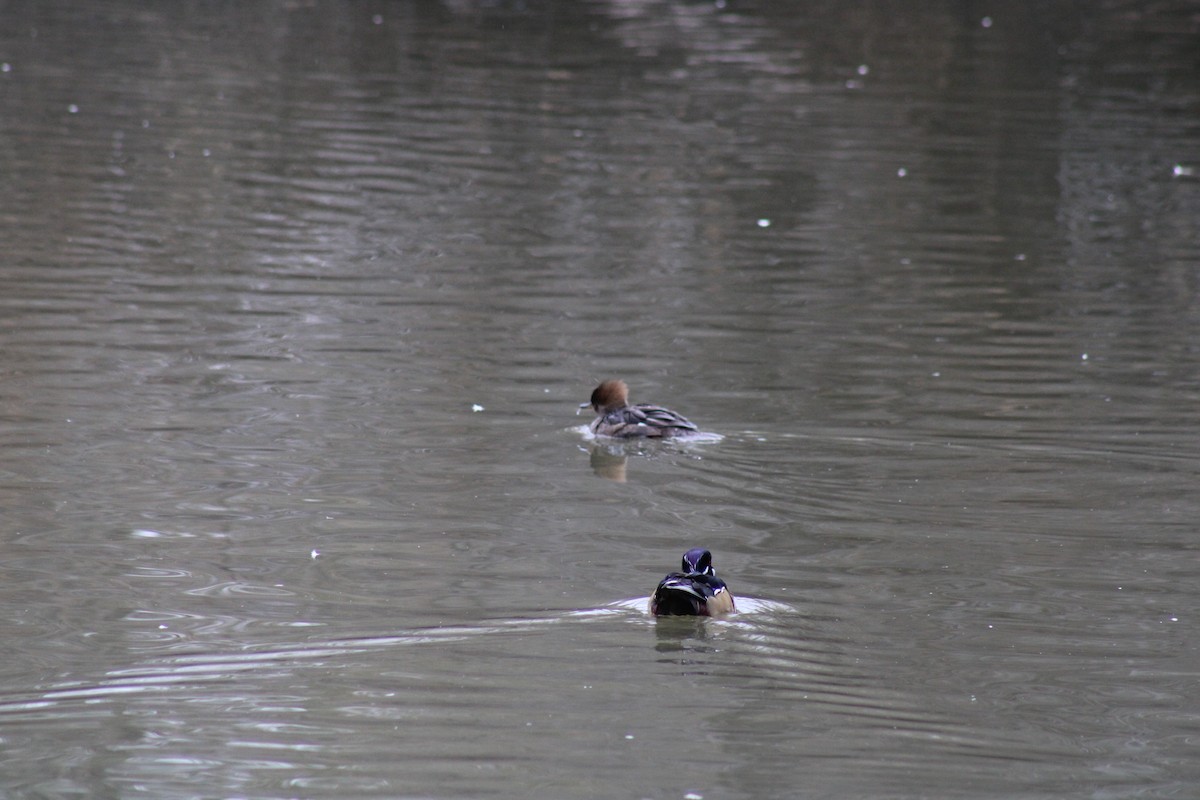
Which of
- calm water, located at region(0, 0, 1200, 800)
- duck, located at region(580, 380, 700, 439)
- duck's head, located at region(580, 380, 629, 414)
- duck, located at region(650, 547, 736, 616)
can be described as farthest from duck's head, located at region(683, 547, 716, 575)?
duck's head, located at region(580, 380, 629, 414)

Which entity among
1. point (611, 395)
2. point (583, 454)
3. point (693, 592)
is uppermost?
point (611, 395)

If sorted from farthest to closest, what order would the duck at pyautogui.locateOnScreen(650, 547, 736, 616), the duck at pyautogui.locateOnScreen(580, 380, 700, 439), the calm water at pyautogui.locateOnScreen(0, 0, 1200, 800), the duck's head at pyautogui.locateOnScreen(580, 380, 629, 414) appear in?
the duck's head at pyautogui.locateOnScreen(580, 380, 629, 414) < the duck at pyautogui.locateOnScreen(580, 380, 700, 439) < the duck at pyautogui.locateOnScreen(650, 547, 736, 616) < the calm water at pyautogui.locateOnScreen(0, 0, 1200, 800)

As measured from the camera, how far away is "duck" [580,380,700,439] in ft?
35.1

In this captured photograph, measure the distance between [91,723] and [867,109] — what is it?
21312 mm

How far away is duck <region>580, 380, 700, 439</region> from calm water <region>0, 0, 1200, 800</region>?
0.18m

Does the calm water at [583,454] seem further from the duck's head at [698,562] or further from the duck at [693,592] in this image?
the duck's head at [698,562]

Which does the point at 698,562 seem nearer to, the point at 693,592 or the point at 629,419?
the point at 693,592

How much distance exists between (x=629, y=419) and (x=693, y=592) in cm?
348

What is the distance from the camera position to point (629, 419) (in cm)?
1076

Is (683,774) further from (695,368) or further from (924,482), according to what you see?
(695,368)

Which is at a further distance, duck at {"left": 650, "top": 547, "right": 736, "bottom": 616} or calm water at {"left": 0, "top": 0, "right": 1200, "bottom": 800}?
duck at {"left": 650, "top": 547, "right": 736, "bottom": 616}

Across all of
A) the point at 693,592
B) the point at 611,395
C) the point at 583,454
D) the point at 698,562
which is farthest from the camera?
the point at 611,395

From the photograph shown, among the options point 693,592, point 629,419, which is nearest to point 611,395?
point 629,419

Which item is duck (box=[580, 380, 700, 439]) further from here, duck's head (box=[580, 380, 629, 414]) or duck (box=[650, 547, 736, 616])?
duck (box=[650, 547, 736, 616])
